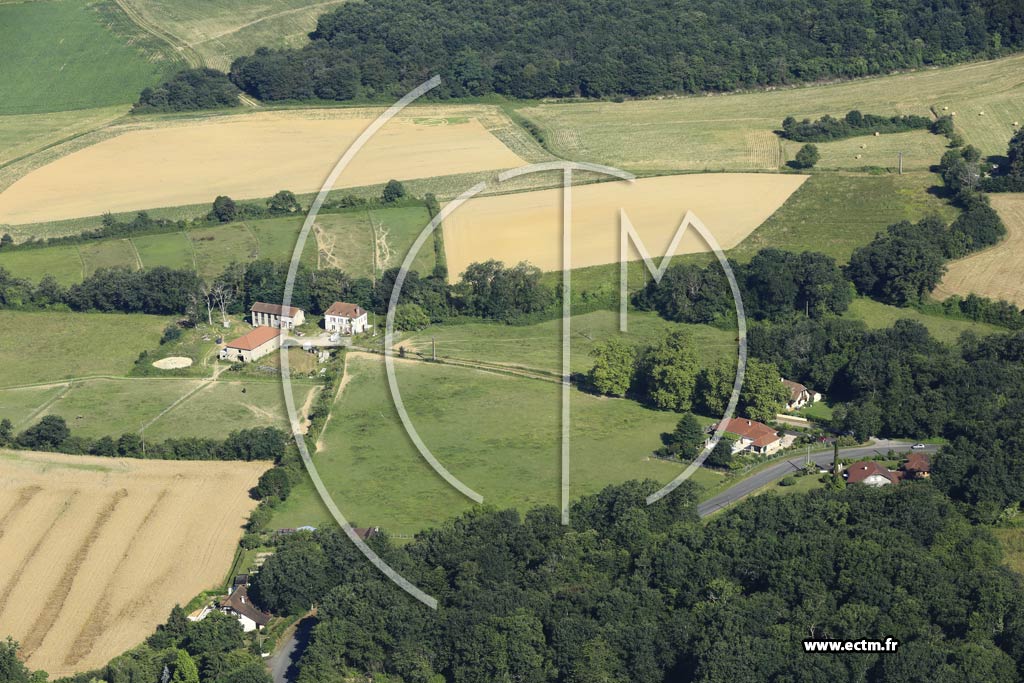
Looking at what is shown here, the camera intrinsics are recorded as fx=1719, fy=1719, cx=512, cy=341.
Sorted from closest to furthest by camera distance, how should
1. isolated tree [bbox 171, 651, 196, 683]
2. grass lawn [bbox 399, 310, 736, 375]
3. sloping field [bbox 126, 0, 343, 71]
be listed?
isolated tree [bbox 171, 651, 196, 683] < grass lawn [bbox 399, 310, 736, 375] < sloping field [bbox 126, 0, 343, 71]

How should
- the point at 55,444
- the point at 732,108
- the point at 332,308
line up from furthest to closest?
the point at 732,108 → the point at 332,308 → the point at 55,444

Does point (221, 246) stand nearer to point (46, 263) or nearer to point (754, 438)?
point (46, 263)

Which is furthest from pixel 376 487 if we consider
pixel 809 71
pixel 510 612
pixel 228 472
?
pixel 809 71

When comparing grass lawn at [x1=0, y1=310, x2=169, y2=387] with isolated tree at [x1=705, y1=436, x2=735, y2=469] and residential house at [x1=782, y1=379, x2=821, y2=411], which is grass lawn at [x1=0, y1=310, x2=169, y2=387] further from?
residential house at [x1=782, y1=379, x2=821, y2=411]

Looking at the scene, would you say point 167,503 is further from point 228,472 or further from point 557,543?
point 557,543

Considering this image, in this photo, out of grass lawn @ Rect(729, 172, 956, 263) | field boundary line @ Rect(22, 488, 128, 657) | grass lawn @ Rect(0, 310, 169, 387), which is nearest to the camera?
field boundary line @ Rect(22, 488, 128, 657)

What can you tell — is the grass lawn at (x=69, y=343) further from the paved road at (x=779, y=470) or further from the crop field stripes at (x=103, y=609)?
the paved road at (x=779, y=470)

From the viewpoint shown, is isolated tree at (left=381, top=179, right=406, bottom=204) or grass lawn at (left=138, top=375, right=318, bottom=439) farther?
isolated tree at (left=381, top=179, right=406, bottom=204)

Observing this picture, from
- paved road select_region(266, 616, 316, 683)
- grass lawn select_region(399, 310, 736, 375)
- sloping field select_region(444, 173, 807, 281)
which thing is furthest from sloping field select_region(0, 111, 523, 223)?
paved road select_region(266, 616, 316, 683)
